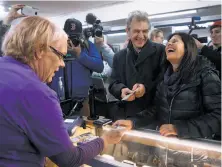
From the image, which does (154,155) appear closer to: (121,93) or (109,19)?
(121,93)

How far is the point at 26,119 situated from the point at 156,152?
31.4 inches

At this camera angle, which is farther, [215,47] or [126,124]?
[215,47]

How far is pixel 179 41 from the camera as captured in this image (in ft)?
5.18

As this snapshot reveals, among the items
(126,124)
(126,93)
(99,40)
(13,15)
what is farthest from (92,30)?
(126,124)

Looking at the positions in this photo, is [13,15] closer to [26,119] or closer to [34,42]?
[34,42]

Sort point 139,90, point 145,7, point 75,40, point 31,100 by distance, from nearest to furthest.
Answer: point 31,100
point 139,90
point 75,40
point 145,7

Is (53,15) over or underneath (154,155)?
over

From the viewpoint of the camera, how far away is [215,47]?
2.32 m

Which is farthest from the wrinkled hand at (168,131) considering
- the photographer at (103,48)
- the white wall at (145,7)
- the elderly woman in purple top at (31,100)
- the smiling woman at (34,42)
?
the white wall at (145,7)

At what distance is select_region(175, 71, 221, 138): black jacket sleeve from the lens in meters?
1.30

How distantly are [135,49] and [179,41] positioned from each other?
449mm

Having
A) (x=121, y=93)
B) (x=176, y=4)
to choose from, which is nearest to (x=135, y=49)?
(x=121, y=93)

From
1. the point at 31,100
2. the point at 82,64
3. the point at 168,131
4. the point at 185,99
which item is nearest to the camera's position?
the point at 31,100

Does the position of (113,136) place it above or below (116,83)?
below
